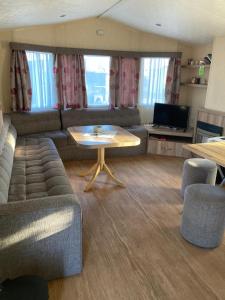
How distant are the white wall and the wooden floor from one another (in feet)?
5.70

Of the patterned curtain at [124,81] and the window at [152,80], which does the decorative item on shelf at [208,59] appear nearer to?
the window at [152,80]

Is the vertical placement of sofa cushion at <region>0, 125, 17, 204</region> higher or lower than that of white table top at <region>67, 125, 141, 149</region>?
lower

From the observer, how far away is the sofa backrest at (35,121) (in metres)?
4.27

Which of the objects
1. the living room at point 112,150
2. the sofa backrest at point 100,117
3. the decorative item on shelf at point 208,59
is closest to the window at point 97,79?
the living room at point 112,150

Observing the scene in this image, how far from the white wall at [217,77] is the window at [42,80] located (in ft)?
9.25

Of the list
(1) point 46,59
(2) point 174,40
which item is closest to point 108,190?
(1) point 46,59

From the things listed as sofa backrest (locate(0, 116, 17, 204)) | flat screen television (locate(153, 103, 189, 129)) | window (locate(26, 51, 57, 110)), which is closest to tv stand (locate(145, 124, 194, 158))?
flat screen television (locate(153, 103, 189, 129))

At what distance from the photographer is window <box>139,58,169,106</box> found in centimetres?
522

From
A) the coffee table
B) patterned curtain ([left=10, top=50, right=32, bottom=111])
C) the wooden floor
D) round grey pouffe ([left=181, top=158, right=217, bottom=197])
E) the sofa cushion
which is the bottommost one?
the wooden floor

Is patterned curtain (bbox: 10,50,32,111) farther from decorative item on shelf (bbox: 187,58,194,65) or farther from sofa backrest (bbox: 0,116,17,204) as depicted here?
decorative item on shelf (bbox: 187,58,194,65)

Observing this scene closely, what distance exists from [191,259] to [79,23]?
428 cm

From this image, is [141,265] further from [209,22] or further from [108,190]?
[209,22]

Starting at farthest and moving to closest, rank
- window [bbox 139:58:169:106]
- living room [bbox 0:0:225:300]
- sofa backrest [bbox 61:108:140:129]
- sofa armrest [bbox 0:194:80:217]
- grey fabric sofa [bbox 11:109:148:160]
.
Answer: window [bbox 139:58:169:106], sofa backrest [bbox 61:108:140:129], grey fabric sofa [bbox 11:109:148:160], living room [bbox 0:0:225:300], sofa armrest [bbox 0:194:80:217]

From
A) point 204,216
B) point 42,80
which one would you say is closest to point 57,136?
point 42,80
